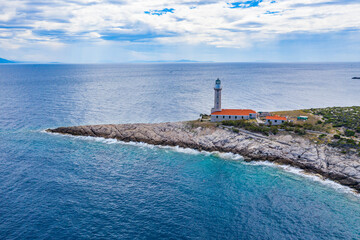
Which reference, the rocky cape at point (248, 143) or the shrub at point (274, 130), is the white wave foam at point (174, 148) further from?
the shrub at point (274, 130)

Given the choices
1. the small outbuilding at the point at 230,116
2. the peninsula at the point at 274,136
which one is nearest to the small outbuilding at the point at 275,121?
the peninsula at the point at 274,136

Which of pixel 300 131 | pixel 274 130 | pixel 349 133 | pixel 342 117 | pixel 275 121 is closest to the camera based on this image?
pixel 349 133

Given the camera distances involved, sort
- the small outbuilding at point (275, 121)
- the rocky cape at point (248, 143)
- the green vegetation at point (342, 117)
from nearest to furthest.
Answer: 1. the rocky cape at point (248, 143)
2. the green vegetation at point (342, 117)
3. the small outbuilding at point (275, 121)

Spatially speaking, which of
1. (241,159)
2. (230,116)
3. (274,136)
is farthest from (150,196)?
(230,116)

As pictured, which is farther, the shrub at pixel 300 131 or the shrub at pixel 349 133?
the shrub at pixel 300 131

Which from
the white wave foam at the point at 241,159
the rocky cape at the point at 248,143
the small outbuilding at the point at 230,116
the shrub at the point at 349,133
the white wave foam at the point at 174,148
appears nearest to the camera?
the white wave foam at the point at 241,159

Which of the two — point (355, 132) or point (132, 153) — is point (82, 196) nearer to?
point (132, 153)

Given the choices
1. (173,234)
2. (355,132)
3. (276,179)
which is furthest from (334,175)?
(173,234)

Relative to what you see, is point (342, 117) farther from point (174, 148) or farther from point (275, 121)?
point (174, 148)
